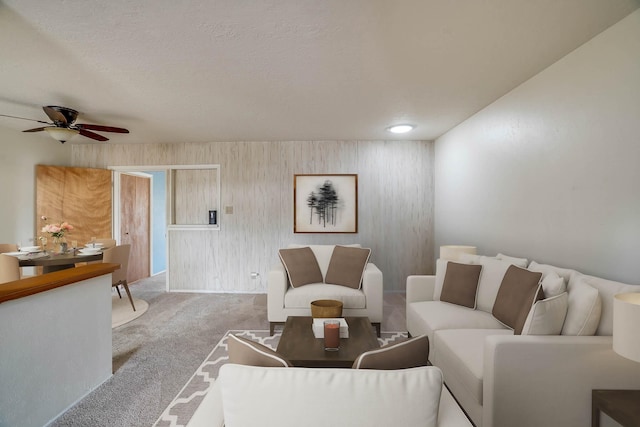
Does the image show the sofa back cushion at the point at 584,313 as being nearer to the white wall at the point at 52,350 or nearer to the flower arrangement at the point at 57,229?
the white wall at the point at 52,350

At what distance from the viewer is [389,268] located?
4789 millimetres

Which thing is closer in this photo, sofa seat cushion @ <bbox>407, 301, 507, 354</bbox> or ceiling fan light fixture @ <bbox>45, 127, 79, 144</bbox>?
sofa seat cushion @ <bbox>407, 301, 507, 354</bbox>

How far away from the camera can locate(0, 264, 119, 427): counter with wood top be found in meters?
1.61

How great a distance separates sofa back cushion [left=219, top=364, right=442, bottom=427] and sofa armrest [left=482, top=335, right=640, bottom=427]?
0.94 meters

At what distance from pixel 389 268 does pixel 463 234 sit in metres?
1.37

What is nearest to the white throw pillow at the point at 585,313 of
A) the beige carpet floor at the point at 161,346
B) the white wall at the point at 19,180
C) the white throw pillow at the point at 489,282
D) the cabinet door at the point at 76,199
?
the white throw pillow at the point at 489,282

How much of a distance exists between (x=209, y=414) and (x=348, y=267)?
2.56m

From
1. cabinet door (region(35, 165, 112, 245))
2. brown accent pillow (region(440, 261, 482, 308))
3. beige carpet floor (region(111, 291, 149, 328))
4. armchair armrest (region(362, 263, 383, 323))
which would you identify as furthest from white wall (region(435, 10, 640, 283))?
cabinet door (region(35, 165, 112, 245))

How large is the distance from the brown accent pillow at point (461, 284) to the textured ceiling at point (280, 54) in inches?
63.6

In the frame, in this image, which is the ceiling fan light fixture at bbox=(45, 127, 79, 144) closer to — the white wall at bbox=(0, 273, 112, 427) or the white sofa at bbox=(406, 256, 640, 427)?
the white wall at bbox=(0, 273, 112, 427)

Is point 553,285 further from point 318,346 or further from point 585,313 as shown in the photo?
point 318,346

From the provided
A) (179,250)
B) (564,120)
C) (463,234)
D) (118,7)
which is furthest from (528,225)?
(179,250)

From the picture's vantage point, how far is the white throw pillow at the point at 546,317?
1602 millimetres

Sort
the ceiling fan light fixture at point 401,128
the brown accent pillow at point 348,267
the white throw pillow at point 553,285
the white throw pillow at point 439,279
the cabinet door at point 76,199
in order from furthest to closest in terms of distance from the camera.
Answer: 1. the cabinet door at point 76,199
2. the ceiling fan light fixture at point 401,128
3. the brown accent pillow at point 348,267
4. the white throw pillow at point 439,279
5. the white throw pillow at point 553,285
